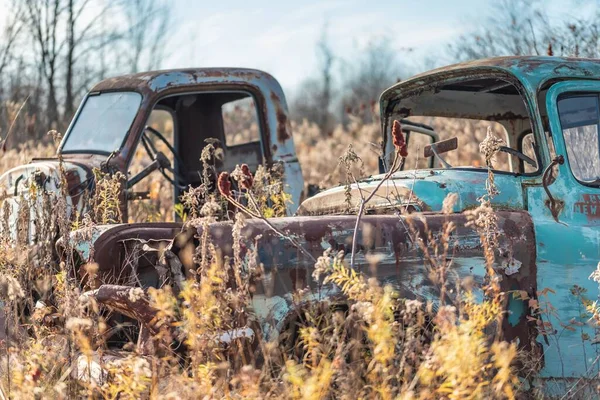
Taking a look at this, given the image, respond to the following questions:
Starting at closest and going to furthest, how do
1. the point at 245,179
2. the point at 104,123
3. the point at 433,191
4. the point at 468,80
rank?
the point at 245,179, the point at 433,191, the point at 468,80, the point at 104,123

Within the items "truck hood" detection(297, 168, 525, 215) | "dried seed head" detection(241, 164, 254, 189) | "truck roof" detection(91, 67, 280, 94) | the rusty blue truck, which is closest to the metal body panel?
"truck roof" detection(91, 67, 280, 94)

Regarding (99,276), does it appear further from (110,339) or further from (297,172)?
(297,172)

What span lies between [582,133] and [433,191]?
2.85 ft

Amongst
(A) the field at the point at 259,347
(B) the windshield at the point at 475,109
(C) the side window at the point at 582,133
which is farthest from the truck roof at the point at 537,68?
(A) the field at the point at 259,347

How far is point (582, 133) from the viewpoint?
496cm

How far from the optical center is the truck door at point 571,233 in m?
4.57

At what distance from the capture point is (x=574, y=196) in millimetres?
4785

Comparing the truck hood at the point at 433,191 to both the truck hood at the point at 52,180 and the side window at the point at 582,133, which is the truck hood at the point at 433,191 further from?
the truck hood at the point at 52,180

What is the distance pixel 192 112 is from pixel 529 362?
5351 millimetres

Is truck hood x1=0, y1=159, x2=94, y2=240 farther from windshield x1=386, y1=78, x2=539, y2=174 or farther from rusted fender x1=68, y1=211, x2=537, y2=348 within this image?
rusted fender x1=68, y1=211, x2=537, y2=348

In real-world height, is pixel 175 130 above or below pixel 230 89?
below

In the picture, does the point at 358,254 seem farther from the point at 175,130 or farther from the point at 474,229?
the point at 175,130

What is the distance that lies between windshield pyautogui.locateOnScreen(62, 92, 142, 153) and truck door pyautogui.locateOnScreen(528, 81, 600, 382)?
13.3 ft

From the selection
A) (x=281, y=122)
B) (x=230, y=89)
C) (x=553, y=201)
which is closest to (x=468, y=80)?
(x=553, y=201)
